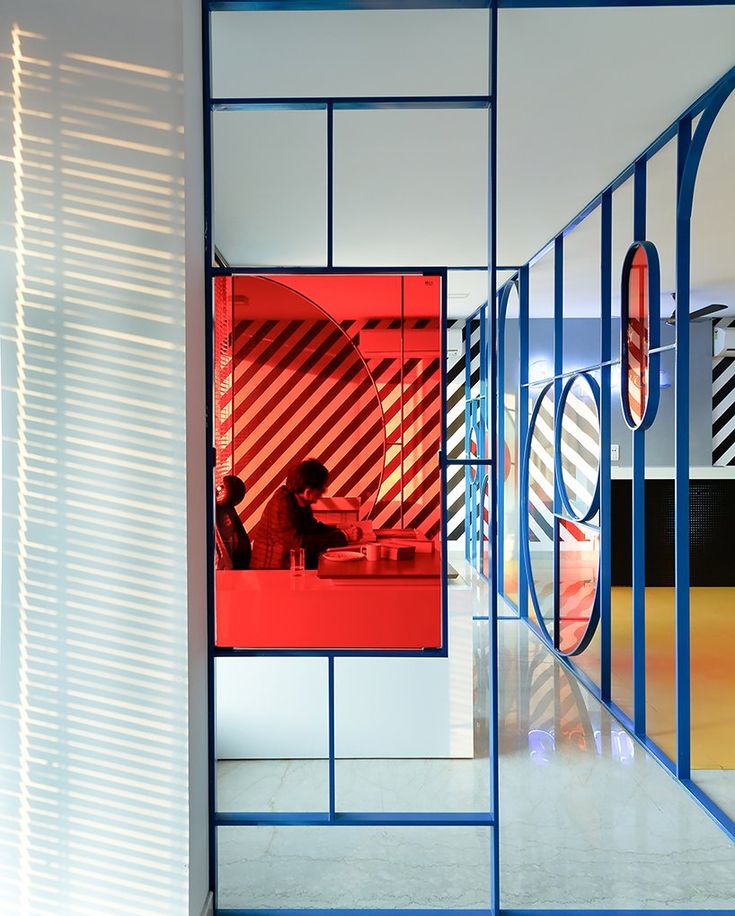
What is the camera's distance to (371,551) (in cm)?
230

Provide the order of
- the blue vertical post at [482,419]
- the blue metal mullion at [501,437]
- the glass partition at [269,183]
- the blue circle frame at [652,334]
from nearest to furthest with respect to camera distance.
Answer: the glass partition at [269,183] → the blue circle frame at [652,334] → the blue metal mullion at [501,437] → the blue vertical post at [482,419]

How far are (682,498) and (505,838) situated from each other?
4.86ft

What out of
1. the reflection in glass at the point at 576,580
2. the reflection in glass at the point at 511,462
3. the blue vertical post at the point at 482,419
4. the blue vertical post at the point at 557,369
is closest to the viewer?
the reflection in glass at the point at 576,580

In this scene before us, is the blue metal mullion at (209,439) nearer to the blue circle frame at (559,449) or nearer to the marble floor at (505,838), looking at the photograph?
the marble floor at (505,838)

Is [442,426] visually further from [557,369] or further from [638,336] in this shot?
[557,369]

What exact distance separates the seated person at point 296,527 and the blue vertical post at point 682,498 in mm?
1517

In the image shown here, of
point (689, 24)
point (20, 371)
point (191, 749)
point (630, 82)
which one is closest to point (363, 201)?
point (630, 82)

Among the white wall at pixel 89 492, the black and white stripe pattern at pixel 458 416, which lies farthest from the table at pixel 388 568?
the black and white stripe pattern at pixel 458 416

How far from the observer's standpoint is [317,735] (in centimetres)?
323

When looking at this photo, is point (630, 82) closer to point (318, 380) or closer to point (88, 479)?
point (318, 380)

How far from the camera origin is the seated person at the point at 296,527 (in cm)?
229

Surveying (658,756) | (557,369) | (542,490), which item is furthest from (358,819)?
(542,490)

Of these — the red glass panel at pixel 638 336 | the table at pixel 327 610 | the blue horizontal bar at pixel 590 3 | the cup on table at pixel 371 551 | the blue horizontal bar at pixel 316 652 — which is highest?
the blue horizontal bar at pixel 590 3

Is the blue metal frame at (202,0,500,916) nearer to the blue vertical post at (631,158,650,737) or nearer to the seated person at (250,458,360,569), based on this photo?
the seated person at (250,458,360,569)
